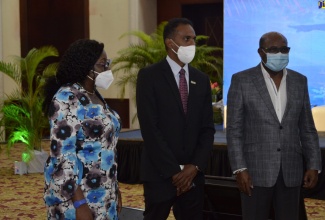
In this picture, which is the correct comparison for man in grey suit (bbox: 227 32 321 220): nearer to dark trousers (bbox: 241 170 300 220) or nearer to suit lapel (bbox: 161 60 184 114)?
dark trousers (bbox: 241 170 300 220)

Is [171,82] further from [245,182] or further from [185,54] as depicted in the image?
[245,182]

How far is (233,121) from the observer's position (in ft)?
10.8

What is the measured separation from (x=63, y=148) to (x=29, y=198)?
4514 millimetres

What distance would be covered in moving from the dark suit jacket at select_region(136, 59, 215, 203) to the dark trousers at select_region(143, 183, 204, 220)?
6 cm

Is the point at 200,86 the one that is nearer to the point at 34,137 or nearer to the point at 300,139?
the point at 300,139

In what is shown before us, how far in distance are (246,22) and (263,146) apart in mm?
6112

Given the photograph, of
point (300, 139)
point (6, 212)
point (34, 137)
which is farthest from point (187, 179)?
point (34, 137)

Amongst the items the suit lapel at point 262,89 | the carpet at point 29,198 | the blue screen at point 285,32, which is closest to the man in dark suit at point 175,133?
the suit lapel at point 262,89

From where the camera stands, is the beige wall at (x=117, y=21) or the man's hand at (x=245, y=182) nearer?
the man's hand at (x=245, y=182)

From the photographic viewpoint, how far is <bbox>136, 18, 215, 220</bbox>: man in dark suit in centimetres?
331

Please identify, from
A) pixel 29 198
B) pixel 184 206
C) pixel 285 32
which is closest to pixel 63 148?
pixel 184 206

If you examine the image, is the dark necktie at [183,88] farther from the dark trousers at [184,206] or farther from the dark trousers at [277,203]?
the dark trousers at [277,203]

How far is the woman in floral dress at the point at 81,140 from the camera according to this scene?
2.57 m

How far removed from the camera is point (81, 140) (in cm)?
264
